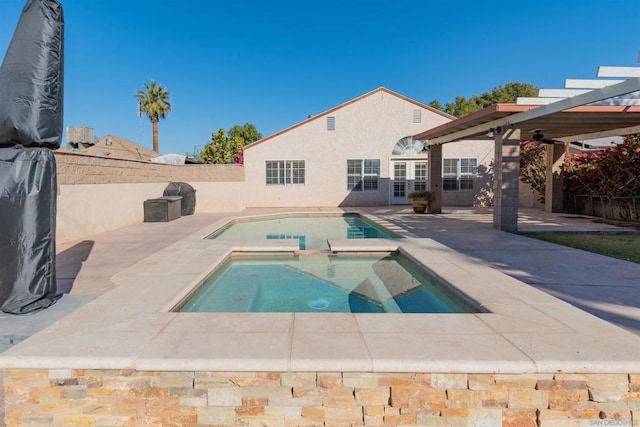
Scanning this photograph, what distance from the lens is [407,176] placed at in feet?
62.6

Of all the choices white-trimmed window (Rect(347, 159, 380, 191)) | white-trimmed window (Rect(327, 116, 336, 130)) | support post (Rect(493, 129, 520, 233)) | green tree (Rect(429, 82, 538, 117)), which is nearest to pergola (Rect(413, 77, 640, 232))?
support post (Rect(493, 129, 520, 233))

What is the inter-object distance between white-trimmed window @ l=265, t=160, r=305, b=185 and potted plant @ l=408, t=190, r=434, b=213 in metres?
6.67

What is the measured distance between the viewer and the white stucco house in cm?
1864

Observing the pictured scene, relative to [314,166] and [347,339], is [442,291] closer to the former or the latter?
[347,339]

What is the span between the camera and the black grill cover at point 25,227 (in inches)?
133

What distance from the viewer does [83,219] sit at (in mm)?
9070

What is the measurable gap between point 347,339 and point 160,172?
524 inches

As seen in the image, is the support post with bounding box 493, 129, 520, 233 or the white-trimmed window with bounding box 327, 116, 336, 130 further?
the white-trimmed window with bounding box 327, 116, 336, 130

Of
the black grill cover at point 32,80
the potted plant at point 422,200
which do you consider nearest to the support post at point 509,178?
A: the potted plant at point 422,200

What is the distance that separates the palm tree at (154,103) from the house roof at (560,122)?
29382mm

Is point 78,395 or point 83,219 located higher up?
point 83,219

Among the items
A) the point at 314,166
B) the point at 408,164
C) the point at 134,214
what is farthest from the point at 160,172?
the point at 408,164

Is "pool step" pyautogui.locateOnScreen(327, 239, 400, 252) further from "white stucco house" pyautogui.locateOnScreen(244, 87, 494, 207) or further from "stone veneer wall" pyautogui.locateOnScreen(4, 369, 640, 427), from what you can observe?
"white stucco house" pyautogui.locateOnScreen(244, 87, 494, 207)

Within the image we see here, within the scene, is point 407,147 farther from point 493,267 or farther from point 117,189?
point 493,267
